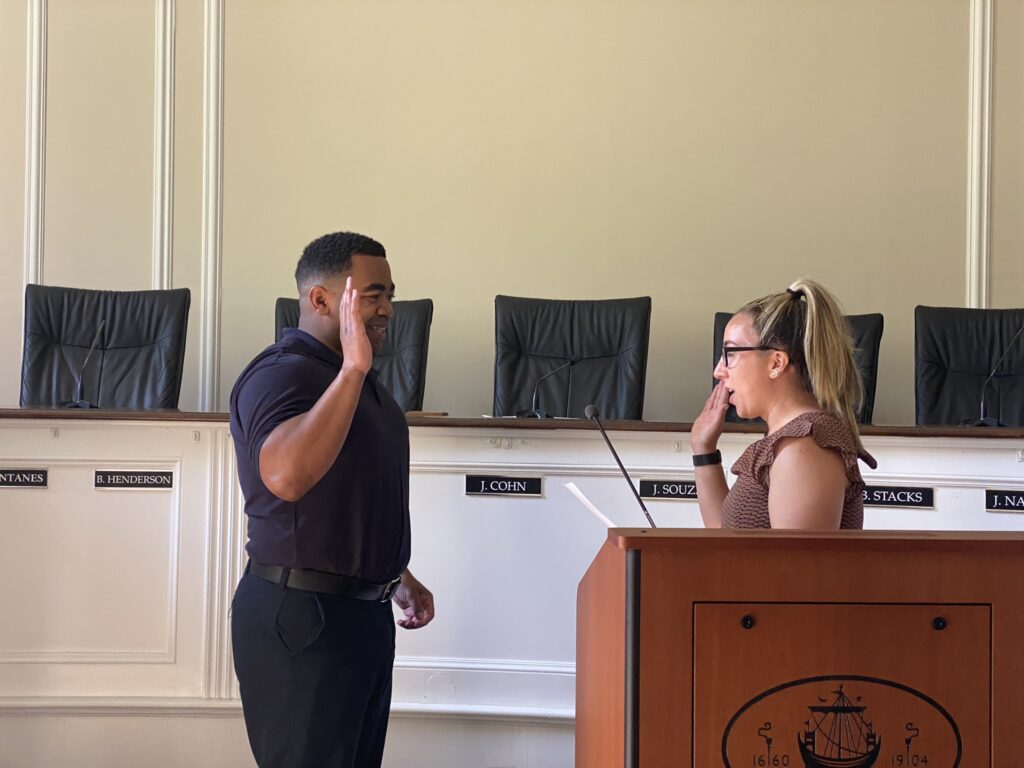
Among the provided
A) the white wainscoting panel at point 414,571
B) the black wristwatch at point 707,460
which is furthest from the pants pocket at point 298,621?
the white wainscoting panel at point 414,571

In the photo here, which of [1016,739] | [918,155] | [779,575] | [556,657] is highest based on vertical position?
[918,155]

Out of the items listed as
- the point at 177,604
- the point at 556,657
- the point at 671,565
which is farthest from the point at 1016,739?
the point at 177,604

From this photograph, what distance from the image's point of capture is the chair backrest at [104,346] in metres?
4.22

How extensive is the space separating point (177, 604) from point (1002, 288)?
422cm

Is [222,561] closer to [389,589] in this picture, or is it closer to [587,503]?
[389,589]

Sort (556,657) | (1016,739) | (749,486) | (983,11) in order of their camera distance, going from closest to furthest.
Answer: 1. (1016,739)
2. (749,486)
3. (556,657)
4. (983,11)

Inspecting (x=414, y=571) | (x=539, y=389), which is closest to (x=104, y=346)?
(x=539, y=389)

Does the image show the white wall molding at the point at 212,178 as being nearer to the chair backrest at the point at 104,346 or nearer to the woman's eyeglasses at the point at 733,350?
the chair backrest at the point at 104,346

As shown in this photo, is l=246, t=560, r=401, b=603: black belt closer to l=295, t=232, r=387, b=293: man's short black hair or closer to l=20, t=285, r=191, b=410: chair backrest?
l=295, t=232, r=387, b=293: man's short black hair

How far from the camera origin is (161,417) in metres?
2.69

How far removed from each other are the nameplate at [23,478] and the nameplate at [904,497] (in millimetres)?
2228

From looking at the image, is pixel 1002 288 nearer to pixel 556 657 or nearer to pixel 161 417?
pixel 556 657

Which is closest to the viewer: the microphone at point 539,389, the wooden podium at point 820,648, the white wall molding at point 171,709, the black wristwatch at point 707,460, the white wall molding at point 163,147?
the wooden podium at point 820,648

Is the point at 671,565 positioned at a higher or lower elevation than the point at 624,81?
lower
